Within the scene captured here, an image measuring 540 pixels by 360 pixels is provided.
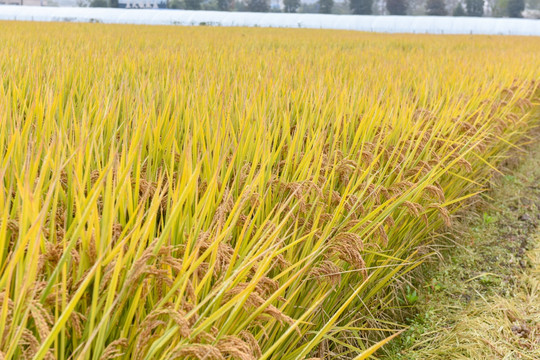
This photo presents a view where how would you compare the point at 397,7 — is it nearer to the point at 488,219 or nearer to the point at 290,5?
the point at 290,5

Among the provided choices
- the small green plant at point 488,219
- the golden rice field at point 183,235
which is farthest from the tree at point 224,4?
the golden rice field at point 183,235

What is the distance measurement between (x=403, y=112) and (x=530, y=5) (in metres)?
44.2

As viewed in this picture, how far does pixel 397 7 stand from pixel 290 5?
738 centimetres

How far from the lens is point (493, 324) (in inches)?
78.5

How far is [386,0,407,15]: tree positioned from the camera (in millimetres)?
35906

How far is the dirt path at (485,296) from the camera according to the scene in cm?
189

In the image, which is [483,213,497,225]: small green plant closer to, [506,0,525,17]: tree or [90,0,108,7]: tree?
[506,0,525,17]: tree

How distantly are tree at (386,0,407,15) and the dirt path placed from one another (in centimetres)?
3536

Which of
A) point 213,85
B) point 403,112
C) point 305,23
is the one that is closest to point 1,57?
point 213,85

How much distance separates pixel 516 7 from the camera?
31734 mm

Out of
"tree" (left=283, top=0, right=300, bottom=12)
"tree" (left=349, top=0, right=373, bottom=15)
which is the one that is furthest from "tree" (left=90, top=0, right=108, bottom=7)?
"tree" (left=349, top=0, right=373, bottom=15)

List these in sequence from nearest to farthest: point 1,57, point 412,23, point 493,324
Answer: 1. point 493,324
2. point 1,57
3. point 412,23

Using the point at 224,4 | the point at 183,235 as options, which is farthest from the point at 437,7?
the point at 183,235

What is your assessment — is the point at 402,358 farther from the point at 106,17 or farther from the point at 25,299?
the point at 106,17
